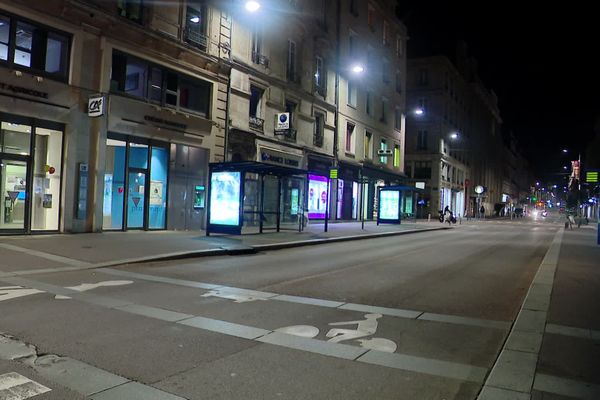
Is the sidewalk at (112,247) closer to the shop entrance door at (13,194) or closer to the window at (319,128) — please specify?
the shop entrance door at (13,194)

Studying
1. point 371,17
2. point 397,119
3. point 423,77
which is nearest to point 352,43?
point 371,17

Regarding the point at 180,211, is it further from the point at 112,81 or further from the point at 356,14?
the point at 356,14

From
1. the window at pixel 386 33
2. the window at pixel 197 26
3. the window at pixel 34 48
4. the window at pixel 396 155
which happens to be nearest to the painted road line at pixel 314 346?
the window at pixel 34 48

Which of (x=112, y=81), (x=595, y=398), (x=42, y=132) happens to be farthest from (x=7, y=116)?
(x=595, y=398)

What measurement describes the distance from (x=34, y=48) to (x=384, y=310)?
1421 cm

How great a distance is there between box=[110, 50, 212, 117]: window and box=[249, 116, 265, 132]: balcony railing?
330 centimetres

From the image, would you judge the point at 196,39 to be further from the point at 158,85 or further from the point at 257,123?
the point at 257,123

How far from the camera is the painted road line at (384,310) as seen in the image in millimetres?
7409

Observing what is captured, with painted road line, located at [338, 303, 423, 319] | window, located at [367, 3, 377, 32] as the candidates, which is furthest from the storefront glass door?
window, located at [367, 3, 377, 32]

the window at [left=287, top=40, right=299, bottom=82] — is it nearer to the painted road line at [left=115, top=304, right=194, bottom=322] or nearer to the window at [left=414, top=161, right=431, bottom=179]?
the painted road line at [left=115, top=304, right=194, bottom=322]

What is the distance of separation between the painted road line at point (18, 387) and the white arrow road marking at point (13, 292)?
3.67 metres

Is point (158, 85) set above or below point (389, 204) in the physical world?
above

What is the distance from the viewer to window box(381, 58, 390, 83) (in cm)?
4233

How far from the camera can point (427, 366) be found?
16.8 feet
